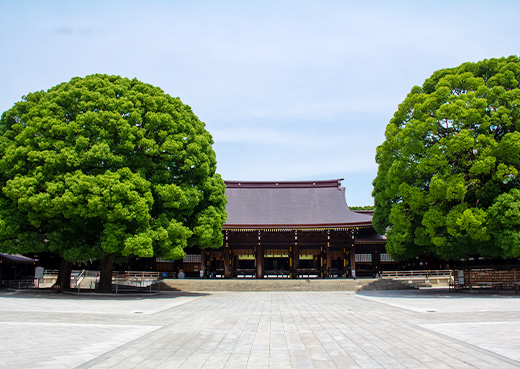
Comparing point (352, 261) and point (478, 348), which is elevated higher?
point (352, 261)

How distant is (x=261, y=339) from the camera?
8.38m

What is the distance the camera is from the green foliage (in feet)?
58.4

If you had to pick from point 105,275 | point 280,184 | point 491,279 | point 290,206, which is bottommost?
point 491,279

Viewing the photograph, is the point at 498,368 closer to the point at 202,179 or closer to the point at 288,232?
the point at 202,179

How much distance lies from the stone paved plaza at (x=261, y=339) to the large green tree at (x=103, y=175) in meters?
5.64

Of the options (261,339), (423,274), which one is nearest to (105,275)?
(261,339)

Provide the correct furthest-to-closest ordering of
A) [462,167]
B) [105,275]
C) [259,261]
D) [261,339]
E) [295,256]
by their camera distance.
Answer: [295,256] → [259,261] → [105,275] → [462,167] → [261,339]

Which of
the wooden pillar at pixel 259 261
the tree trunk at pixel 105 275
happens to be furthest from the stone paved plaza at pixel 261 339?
the wooden pillar at pixel 259 261

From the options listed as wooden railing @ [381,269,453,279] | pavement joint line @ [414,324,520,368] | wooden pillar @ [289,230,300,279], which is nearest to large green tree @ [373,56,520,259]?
wooden railing @ [381,269,453,279]

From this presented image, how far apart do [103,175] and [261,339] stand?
12677 mm

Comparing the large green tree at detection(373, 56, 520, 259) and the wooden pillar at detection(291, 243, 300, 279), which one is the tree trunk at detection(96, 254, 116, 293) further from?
the large green tree at detection(373, 56, 520, 259)

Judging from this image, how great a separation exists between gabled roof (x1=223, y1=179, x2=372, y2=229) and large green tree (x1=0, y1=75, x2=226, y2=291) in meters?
9.73

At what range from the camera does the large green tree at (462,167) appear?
18562 millimetres

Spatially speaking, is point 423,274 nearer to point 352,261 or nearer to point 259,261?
point 352,261
